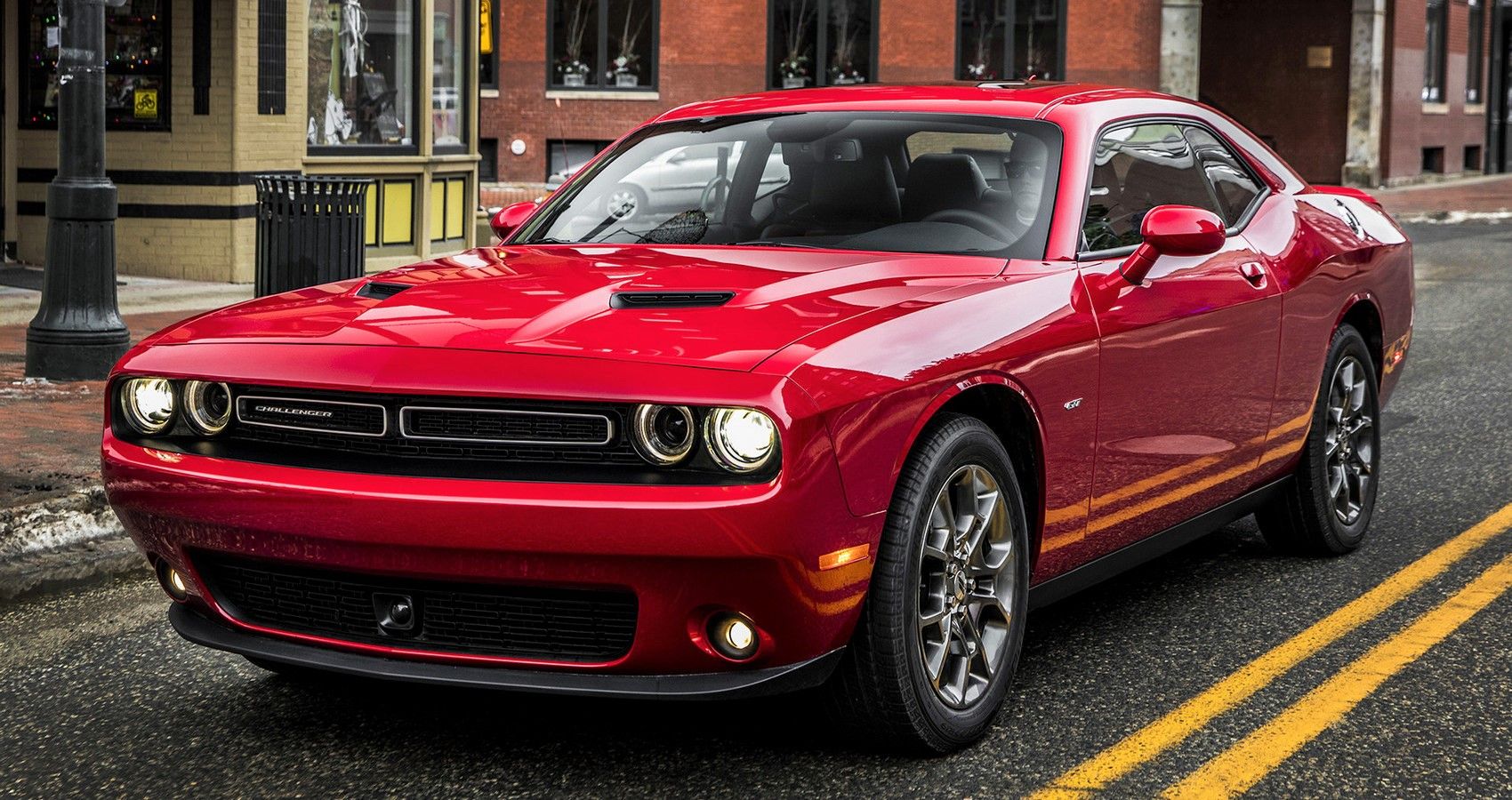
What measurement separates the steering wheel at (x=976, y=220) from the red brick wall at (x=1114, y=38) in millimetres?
28944

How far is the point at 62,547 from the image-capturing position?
626 cm

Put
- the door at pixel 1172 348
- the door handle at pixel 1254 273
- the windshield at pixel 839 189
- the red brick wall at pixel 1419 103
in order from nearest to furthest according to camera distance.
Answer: the door at pixel 1172 348
the windshield at pixel 839 189
the door handle at pixel 1254 273
the red brick wall at pixel 1419 103

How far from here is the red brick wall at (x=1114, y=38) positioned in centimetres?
3303

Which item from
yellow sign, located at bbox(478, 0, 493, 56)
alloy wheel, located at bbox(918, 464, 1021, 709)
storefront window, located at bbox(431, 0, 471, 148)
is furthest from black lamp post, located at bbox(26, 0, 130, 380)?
yellow sign, located at bbox(478, 0, 493, 56)

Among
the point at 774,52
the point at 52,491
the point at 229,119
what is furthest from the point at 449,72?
the point at 774,52

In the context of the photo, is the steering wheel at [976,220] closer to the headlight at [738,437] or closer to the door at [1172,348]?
the door at [1172,348]

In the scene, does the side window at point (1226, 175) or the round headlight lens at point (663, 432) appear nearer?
the round headlight lens at point (663, 432)

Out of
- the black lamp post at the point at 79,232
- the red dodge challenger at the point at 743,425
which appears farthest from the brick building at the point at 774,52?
the red dodge challenger at the point at 743,425

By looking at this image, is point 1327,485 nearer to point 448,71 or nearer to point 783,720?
point 783,720

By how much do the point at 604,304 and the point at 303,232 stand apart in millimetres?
7154

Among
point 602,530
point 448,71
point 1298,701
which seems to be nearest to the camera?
point 602,530

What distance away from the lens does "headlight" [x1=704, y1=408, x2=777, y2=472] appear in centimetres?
354

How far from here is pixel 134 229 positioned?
49.6ft

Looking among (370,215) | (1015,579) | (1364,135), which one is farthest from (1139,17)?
(1015,579)
